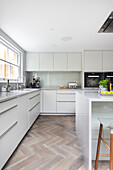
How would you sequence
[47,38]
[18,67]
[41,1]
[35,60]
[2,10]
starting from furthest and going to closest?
[35,60]
[18,67]
[47,38]
[2,10]
[41,1]

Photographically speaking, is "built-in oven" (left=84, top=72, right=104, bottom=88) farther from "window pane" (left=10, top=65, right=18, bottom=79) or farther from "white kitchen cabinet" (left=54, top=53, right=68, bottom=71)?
"window pane" (left=10, top=65, right=18, bottom=79)

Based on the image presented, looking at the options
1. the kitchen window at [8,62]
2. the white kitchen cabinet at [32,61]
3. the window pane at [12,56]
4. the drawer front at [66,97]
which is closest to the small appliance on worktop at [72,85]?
the drawer front at [66,97]

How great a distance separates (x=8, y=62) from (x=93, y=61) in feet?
9.03

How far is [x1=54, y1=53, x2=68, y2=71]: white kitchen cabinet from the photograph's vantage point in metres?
3.79

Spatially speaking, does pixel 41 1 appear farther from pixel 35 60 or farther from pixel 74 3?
pixel 35 60

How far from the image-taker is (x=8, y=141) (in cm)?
134

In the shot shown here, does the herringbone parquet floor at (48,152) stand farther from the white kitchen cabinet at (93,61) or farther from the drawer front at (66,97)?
the white kitchen cabinet at (93,61)

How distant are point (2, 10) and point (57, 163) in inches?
95.9

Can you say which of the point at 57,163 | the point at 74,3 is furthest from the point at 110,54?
the point at 57,163

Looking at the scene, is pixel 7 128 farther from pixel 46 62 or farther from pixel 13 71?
pixel 46 62

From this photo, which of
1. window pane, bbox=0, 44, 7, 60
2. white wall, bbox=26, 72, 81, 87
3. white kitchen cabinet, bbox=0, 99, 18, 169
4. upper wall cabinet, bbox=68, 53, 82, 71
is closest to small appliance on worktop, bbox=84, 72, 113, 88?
upper wall cabinet, bbox=68, 53, 82, 71

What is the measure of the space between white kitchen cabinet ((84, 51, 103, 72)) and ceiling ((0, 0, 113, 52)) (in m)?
0.89

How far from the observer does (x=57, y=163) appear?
1.37m

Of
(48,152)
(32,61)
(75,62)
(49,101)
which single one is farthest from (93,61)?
(48,152)
